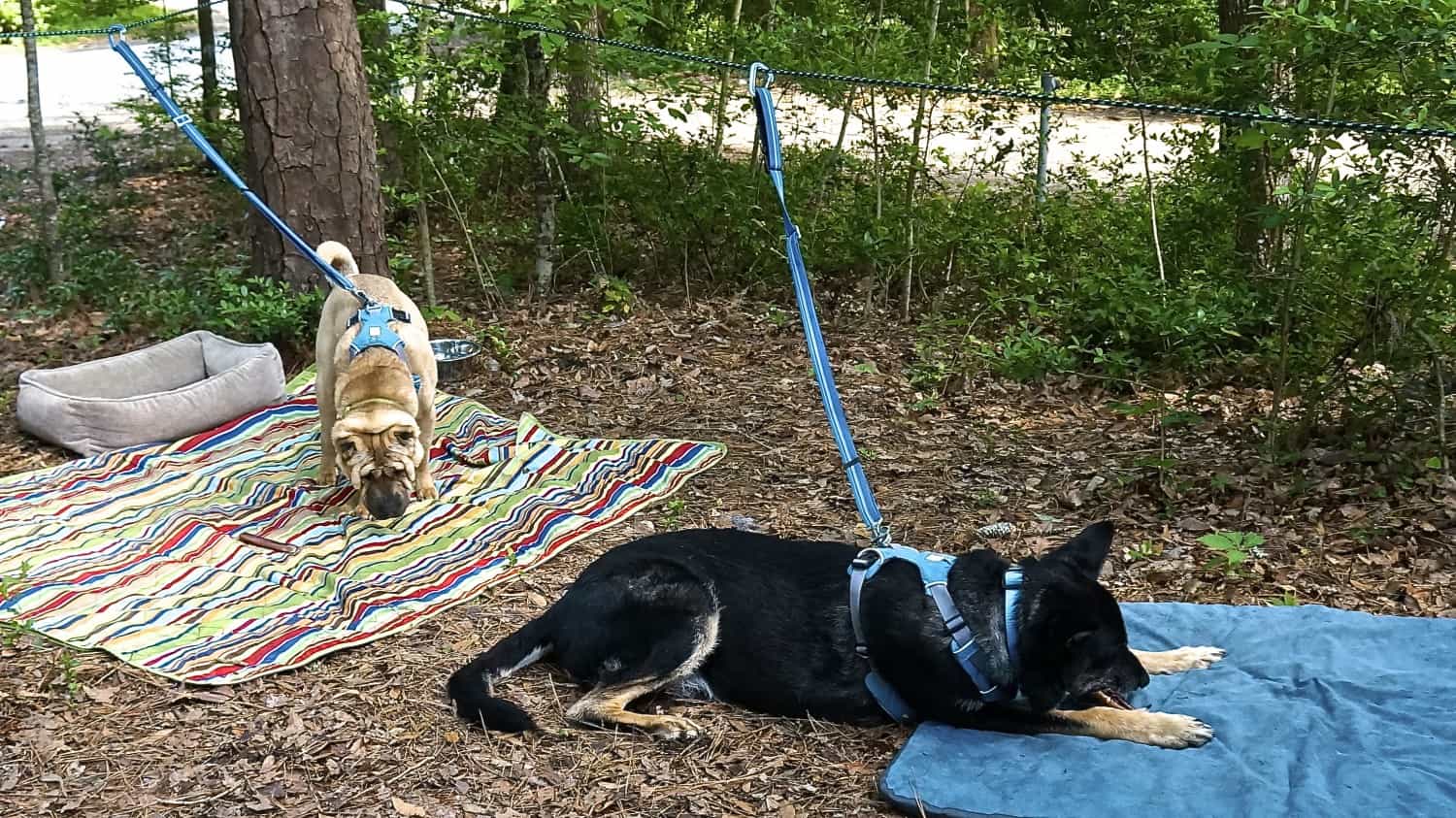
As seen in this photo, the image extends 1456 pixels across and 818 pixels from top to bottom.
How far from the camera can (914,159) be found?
895cm

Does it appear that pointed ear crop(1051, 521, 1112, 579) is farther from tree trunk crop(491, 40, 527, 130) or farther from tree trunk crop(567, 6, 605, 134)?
tree trunk crop(491, 40, 527, 130)

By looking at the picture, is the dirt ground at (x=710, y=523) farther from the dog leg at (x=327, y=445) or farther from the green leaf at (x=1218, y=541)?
the dog leg at (x=327, y=445)

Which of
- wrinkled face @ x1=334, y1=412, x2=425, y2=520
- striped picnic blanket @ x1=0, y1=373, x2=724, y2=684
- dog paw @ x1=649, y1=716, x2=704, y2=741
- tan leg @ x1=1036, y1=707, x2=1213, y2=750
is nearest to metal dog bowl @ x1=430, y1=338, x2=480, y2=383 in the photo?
striped picnic blanket @ x1=0, y1=373, x2=724, y2=684

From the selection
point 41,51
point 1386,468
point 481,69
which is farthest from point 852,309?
point 41,51

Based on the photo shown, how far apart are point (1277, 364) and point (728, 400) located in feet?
10.8

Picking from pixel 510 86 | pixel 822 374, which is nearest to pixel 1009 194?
pixel 510 86

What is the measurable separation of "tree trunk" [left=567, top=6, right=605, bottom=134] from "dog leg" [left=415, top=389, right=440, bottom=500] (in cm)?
319

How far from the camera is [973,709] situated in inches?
153

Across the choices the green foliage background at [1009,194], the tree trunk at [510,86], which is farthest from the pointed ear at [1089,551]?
the tree trunk at [510,86]

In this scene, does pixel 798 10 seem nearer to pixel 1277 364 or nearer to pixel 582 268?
pixel 582 268

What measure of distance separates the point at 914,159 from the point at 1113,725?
5.92m

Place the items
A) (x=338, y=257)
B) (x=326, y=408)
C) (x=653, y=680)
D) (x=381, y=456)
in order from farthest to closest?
(x=338, y=257) → (x=326, y=408) → (x=381, y=456) → (x=653, y=680)

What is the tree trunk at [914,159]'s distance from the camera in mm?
8539

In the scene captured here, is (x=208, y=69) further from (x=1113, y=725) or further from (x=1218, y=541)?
(x=1113, y=725)
